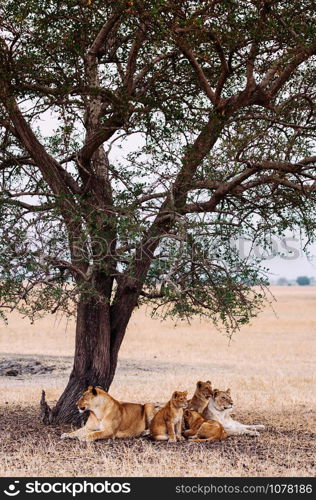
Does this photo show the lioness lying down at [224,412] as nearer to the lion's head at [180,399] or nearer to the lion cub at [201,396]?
the lion cub at [201,396]

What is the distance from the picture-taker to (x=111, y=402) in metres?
14.4

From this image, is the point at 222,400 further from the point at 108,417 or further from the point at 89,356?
the point at 89,356

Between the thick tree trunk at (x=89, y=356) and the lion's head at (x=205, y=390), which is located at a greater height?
the thick tree trunk at (x=89, y=356)

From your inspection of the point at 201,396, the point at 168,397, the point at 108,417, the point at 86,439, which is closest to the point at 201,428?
the point at 201,396

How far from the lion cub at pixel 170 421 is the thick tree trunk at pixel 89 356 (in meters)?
1.86

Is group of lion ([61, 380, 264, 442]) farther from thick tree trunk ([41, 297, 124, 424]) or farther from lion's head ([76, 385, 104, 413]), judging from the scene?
thick tree trunk ([41, 297, 124, 424])

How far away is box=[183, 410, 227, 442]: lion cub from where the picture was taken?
14.6 meters

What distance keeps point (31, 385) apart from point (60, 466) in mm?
12209

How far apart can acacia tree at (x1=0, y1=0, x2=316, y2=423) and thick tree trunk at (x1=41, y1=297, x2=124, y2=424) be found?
0.03 m

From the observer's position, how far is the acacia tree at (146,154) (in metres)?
13.6

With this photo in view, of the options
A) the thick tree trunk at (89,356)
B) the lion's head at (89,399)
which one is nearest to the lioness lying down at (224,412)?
the lion's head at (89,399)

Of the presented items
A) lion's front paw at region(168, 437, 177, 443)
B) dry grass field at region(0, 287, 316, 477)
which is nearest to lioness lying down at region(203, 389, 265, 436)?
dry grass field at region(0, 287, 316, 477)
